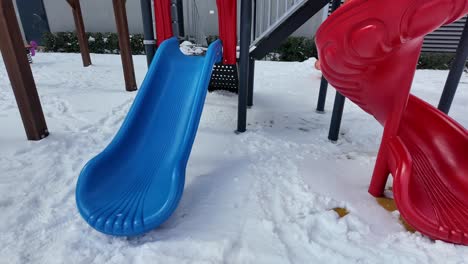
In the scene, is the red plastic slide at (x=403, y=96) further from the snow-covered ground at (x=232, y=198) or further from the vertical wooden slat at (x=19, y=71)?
the vertical wooden slat at (x=19, y=71)

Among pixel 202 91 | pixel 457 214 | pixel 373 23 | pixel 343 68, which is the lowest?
pixel 457 214

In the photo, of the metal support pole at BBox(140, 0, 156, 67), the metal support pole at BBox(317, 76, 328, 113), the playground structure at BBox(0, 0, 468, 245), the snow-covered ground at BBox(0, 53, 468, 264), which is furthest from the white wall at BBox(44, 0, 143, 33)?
the metal support pole at BBox(317, 76, 328, 113)

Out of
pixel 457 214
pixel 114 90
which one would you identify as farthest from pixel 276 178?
pixel 114 90

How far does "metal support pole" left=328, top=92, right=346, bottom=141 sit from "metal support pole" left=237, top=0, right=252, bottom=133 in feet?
2.34

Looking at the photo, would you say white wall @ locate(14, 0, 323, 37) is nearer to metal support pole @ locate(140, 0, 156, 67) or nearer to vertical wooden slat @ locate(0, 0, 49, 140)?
metal support pole @ locate(140, 0, 156, 67)

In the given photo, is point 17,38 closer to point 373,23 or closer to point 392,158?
point 373,23

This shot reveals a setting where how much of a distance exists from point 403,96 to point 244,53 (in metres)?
1.18

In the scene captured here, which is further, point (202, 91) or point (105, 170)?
point (202, 91)

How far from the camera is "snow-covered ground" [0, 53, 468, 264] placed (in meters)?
1.10

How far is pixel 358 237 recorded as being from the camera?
3.88 feet

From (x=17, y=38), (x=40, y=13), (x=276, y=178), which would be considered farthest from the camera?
(x=40, y=13)

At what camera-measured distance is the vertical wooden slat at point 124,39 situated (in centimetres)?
309

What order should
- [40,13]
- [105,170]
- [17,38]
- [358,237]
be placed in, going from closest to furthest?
[358,237] < [105,170] < [17,38] < [40,13]

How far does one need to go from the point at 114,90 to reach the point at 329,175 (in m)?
2.87
